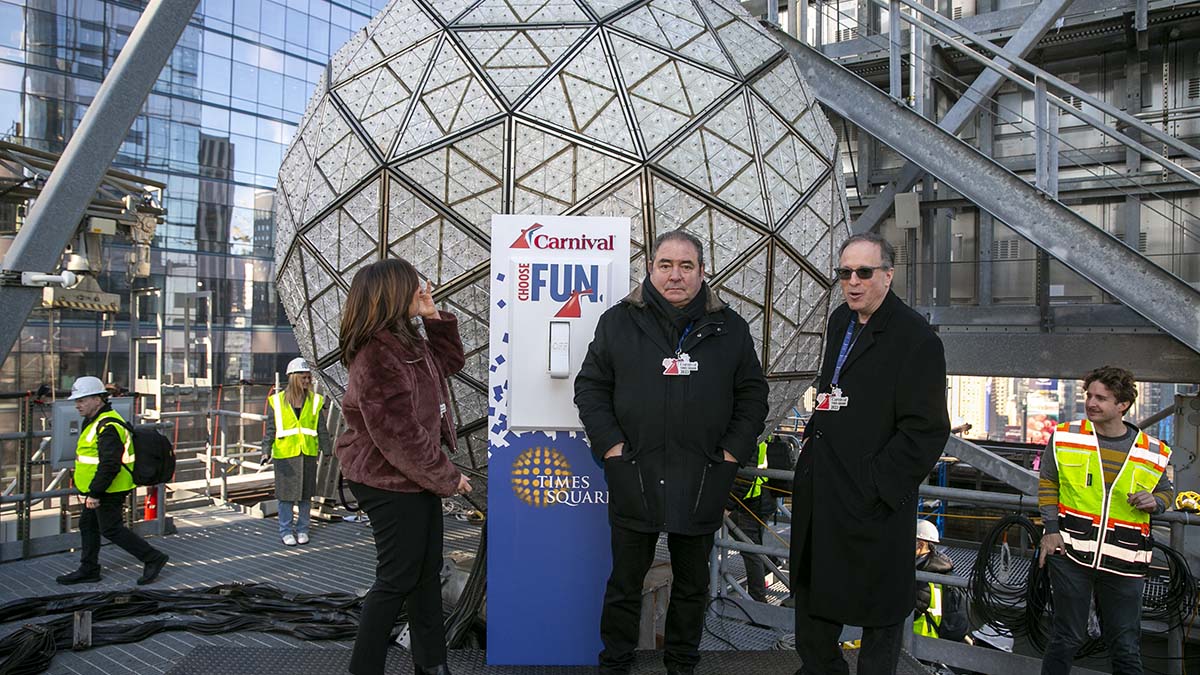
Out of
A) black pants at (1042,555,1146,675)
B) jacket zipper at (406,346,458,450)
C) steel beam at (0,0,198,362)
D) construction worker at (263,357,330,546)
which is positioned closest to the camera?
jacket zipper at (406,346,458,450)

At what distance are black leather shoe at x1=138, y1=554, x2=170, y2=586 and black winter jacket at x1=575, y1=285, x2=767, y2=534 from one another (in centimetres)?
370

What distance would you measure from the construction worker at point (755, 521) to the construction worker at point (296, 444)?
3.38 metres

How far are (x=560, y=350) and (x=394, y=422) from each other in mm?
675

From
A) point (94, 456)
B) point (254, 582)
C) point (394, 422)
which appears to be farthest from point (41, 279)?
point (94, 456)

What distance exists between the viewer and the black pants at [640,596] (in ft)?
8.94

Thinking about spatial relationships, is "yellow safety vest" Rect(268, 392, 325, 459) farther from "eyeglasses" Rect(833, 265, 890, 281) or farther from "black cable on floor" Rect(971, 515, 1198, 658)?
"eyeglasses" Rect(833, 265, 890, 281)

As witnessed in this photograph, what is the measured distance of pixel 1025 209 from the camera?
672 centimetres

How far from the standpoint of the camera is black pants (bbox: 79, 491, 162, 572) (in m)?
5.00

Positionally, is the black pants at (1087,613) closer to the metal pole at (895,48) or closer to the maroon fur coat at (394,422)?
the maroon fur coat at (394,422)

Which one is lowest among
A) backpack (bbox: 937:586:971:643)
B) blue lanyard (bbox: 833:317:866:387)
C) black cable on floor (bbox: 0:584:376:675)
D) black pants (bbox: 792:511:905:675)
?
backpack (bbox: 937:586:971:643)

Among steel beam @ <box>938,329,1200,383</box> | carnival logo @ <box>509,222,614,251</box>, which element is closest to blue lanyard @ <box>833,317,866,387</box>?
carnival logo @ <box>509,222,614,251</box>

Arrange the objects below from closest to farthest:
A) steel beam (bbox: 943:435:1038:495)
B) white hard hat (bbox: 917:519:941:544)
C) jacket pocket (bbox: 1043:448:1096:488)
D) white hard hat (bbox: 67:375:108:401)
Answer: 1. jacket pocket (bbox: 1043:448:1096:488)
2. white hard hat (bbox: 917:519:941:544)
3. white hard hat (bbox: 67:375:108:401)
4. steel beam (bbox: 943:435:1038:495)

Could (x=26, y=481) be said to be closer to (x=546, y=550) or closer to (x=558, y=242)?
(x=546, y=550)

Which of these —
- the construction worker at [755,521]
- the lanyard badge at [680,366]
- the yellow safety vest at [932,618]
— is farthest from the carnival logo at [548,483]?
the yellow safety vest at [932,618]
